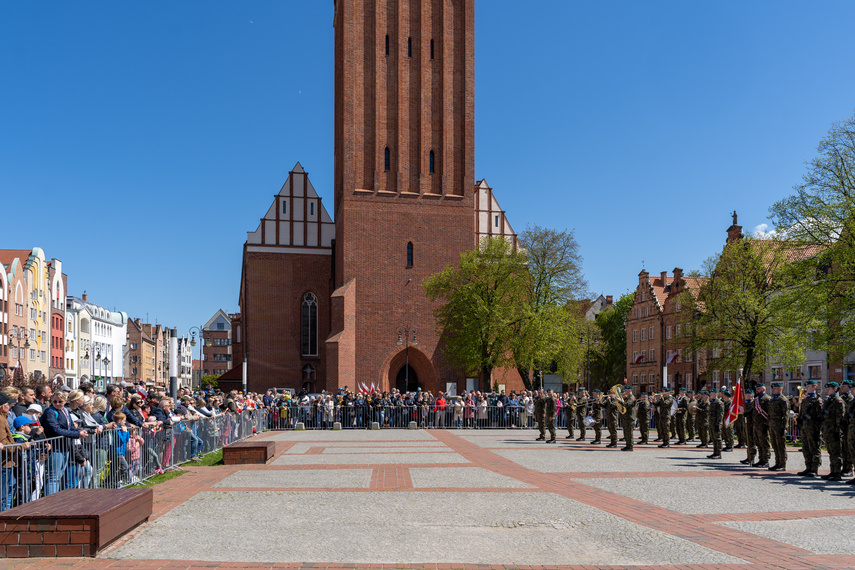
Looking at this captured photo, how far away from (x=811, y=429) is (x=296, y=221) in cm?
3619

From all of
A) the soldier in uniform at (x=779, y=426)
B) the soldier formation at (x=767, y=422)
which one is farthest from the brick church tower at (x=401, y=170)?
the soldier in uniform at (x=779, y=426)

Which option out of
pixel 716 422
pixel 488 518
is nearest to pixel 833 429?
pixel 716 422

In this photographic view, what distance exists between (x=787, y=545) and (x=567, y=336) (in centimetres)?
3061

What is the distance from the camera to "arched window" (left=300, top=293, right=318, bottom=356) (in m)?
44.2

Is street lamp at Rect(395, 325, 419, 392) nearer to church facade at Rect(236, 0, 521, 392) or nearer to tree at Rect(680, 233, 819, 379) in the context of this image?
church facade at Rect(236, 0, 521, 392)

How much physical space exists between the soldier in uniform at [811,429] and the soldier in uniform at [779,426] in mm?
457

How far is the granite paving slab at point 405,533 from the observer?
648cm

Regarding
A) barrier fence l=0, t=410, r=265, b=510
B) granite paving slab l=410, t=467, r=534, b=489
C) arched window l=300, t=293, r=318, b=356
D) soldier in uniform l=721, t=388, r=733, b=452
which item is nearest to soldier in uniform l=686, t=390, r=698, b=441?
soldier in uniform l=721, t=388, r=733, b=452

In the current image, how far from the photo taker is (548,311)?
36.8m

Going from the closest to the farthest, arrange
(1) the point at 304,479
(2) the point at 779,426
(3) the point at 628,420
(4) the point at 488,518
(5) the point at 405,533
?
(5) the point at 405,533
(4) the point at 488,518
(1) the point at 304,479
(2) the point at 779,426
(3) the point at 628,420

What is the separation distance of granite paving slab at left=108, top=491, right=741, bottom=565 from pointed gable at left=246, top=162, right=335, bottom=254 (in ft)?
118

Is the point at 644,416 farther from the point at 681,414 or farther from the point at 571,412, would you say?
the point at 571,412

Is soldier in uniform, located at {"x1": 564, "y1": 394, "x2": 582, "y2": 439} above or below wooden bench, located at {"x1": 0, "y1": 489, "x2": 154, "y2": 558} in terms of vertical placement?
below

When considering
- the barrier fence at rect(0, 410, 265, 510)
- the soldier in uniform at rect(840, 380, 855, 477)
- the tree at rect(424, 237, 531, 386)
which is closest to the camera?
the barrier fence at rect(0, 410, 265, 510)
